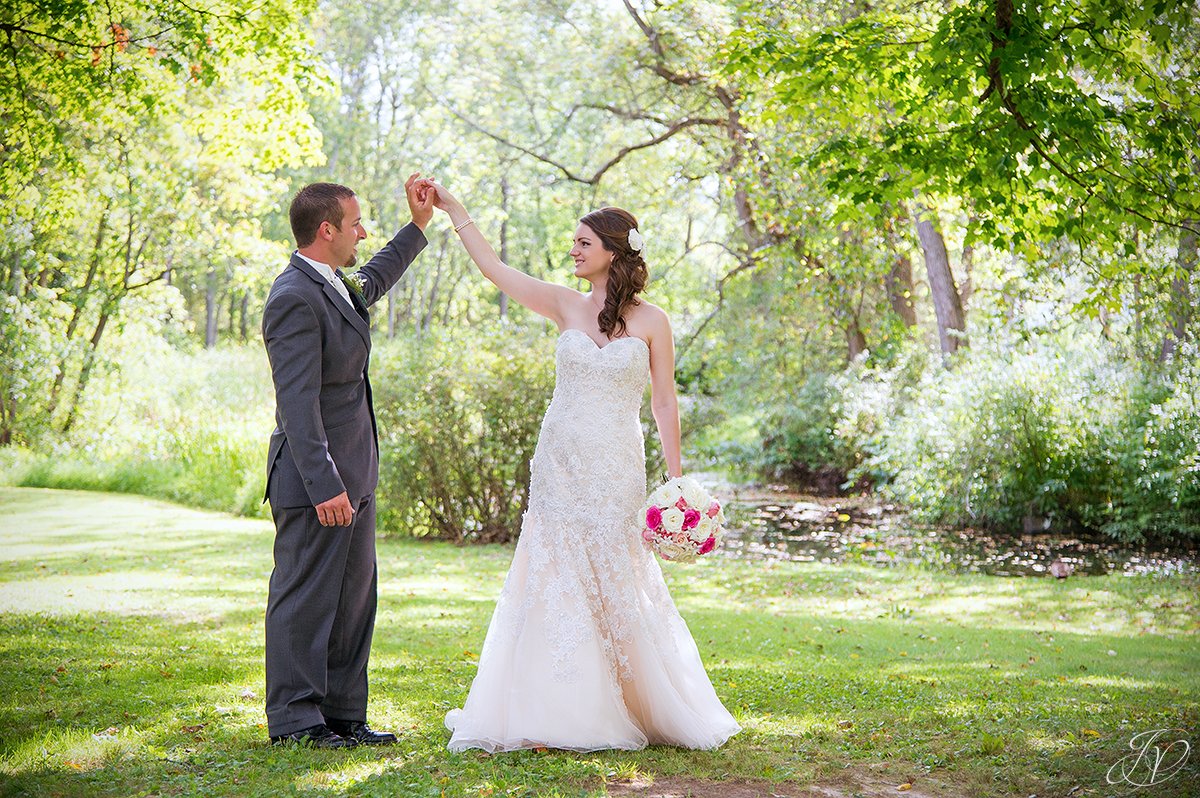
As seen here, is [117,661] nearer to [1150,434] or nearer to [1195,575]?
[1195,575]

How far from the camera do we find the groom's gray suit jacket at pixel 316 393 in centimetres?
448

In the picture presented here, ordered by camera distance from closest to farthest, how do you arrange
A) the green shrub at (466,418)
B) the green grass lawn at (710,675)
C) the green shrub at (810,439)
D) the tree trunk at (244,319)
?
1. the green grass lawn at (710,675)
2. the green shrub at (466,418)
3. the green shrub at (810,439)
4. the tree trunk at (244,319)

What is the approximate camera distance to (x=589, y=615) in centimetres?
487

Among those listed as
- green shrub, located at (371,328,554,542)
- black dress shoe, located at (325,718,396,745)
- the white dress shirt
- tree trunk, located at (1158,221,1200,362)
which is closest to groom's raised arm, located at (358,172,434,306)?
the white dress shirt

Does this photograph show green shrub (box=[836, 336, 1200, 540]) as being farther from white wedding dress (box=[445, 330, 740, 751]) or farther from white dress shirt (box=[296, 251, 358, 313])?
white dress shirt (box=[296, 251, 358, 313])

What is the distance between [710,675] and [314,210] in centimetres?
374

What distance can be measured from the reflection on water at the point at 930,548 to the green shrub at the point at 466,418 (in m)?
3.19

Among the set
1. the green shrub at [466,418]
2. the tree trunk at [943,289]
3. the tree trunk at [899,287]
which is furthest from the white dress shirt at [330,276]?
the tree trunk at [899,287]

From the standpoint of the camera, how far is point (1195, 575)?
39.5ft

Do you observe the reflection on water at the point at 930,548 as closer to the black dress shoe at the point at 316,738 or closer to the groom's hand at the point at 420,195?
the groom's hand at the point at 420,195

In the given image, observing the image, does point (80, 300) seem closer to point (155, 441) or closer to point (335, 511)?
point (155, 441)

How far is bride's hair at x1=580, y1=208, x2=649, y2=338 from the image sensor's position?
5.14m

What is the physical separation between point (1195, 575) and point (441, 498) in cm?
912

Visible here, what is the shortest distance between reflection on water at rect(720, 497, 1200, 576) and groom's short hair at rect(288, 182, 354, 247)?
1028 centimetres
